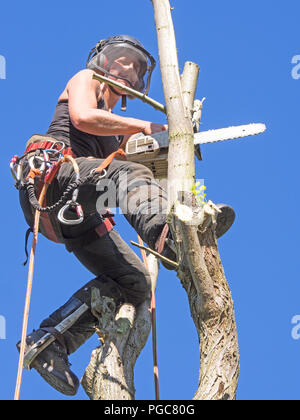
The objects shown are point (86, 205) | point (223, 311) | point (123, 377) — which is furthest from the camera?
point (86, 205)

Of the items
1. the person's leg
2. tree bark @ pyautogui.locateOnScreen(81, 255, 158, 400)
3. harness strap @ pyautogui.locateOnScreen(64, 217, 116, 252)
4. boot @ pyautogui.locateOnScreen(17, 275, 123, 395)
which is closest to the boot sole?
the person's leg

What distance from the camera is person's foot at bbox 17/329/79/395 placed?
6141 millimetres

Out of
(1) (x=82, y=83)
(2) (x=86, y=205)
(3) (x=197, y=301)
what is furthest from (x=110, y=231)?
(3) (x=197, y=301)

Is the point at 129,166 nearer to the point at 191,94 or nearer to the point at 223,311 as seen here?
the point at 191,94

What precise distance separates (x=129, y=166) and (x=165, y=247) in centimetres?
85

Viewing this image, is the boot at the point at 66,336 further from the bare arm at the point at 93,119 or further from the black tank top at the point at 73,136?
the bare arm at the point at 93,119

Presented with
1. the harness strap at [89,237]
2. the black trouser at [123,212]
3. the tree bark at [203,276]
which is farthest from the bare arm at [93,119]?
the tree bark at [203,276]

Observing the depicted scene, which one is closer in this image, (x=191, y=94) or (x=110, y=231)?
(x=191, y=94)

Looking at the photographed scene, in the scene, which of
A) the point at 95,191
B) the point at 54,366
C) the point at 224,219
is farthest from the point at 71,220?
the point at 224,219

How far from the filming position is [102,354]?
19.7 ft

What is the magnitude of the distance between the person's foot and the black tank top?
4.98 feet

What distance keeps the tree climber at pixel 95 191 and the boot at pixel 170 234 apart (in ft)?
0.67

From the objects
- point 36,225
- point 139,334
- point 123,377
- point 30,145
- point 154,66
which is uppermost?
point 154,66

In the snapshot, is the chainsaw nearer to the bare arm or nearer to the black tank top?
the bare arm
